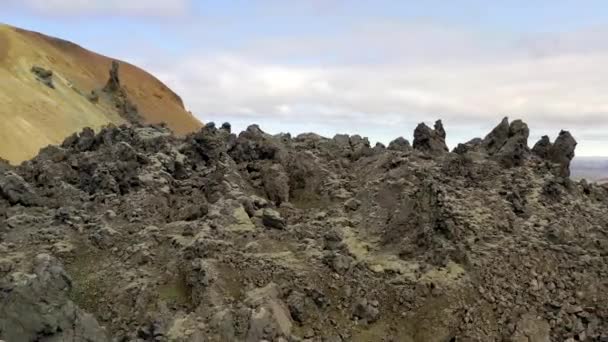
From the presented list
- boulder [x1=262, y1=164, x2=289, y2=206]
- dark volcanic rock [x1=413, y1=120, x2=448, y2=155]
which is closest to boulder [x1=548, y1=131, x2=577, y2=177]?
dark volcanic rock [x1=413, y1=120, x2=448, y2=155]

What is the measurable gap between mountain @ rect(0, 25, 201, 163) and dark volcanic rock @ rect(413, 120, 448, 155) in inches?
782

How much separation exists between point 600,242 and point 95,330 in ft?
27.5

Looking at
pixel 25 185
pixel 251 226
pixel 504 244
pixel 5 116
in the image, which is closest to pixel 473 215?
pixel 504 244

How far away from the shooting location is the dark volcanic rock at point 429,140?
14.9m

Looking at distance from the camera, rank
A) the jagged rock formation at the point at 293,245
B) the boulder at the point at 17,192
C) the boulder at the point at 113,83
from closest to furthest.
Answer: the jagged rock formation at the point at 293,245, the boulder at the point at 17,192, the boulder at the point at 113,83

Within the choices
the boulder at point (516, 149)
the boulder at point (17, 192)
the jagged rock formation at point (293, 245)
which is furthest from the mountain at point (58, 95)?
the boulder at point (516, 149)

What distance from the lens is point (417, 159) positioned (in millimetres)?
13859

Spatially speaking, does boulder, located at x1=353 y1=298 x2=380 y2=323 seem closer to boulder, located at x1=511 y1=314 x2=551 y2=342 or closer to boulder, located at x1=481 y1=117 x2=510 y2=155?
boulder, located at x1=511 y1=314 x2=551 y2=342

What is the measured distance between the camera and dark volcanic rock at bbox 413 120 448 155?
588 inches

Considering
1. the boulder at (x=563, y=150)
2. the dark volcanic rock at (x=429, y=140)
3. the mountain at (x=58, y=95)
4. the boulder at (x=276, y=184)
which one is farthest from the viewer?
the mountain at (x=58, y=95)

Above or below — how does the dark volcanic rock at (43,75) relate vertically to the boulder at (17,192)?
above

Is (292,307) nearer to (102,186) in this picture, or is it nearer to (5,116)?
(102,186)

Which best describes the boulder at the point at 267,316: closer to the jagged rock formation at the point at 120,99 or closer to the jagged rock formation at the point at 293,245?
the jagged rock formation at the point at 293,245

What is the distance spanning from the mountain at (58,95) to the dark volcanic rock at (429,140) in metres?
19.9
